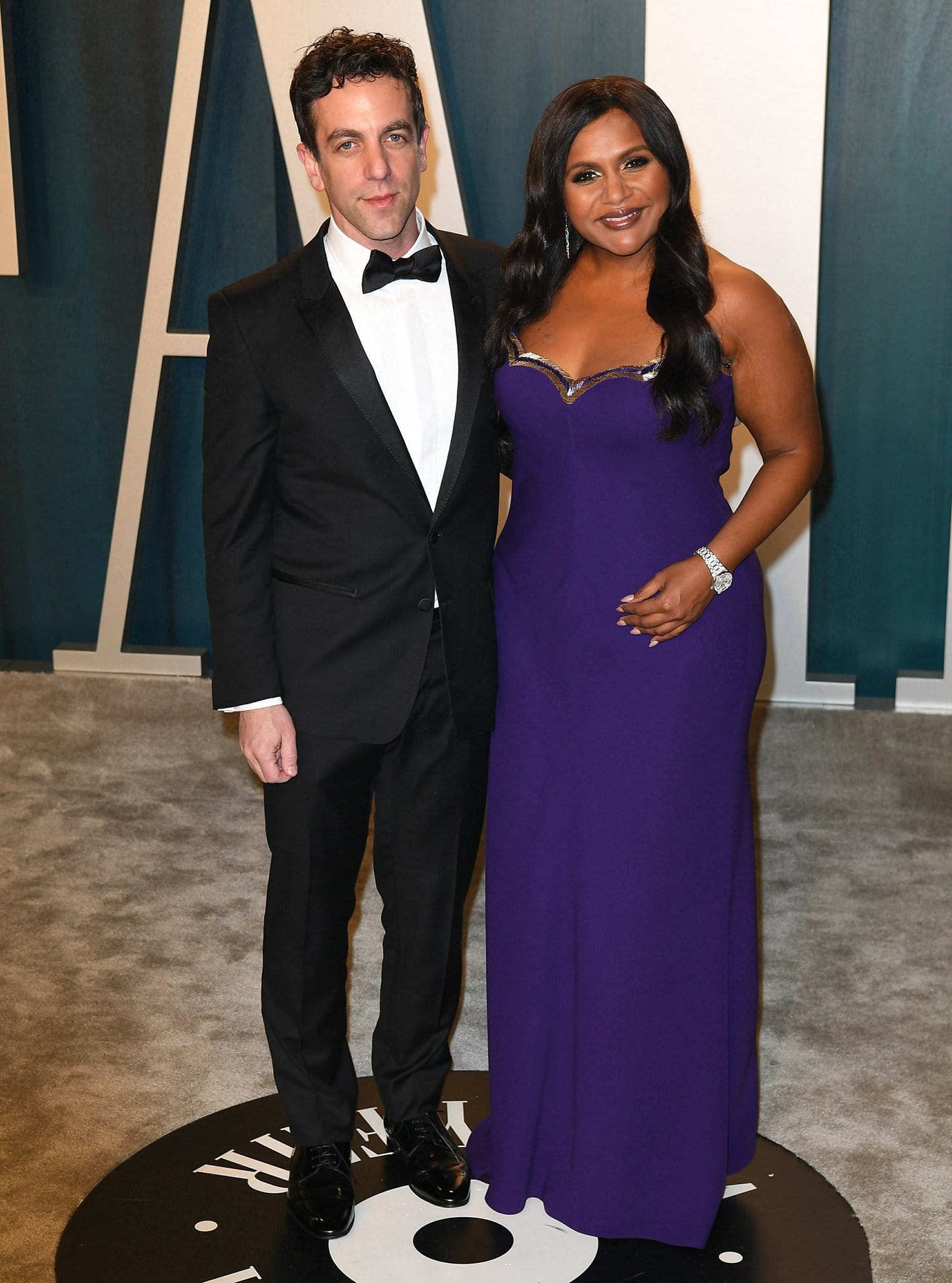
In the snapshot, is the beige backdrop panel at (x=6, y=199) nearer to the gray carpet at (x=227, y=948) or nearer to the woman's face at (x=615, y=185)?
the gray carpet at (x=227, y=948)

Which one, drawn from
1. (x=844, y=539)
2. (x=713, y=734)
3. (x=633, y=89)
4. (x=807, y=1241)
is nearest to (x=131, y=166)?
(x=844, y=539)

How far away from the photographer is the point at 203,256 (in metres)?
5.08

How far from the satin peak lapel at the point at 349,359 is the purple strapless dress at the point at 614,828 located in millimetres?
197

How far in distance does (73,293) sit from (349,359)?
3.11 meters

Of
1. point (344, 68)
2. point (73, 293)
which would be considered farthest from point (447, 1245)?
point (73, 293)

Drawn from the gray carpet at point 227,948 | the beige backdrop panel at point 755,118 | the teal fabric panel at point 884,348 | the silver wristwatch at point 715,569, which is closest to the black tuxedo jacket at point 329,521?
the silver wristwatch at point 715,569

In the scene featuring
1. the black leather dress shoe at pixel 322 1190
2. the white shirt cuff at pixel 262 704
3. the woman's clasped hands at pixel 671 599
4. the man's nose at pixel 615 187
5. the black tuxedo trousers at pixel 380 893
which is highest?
the man's nose at pixel 615 187

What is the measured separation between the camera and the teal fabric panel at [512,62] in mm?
4691

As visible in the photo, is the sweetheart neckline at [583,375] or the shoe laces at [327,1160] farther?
the shoe laces at [327,1160]

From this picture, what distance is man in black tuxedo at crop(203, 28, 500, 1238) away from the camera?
93.4 inches

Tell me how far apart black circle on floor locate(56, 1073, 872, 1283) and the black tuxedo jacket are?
84cm

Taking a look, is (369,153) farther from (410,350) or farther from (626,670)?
(626,670)

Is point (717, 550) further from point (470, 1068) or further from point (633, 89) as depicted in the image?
point (470, 1068)

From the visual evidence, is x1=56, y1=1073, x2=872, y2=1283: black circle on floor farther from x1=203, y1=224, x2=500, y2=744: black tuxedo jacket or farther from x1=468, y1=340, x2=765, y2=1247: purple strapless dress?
x1=203, y1=224, x2=500, y2=744: black tuxedo jacket
